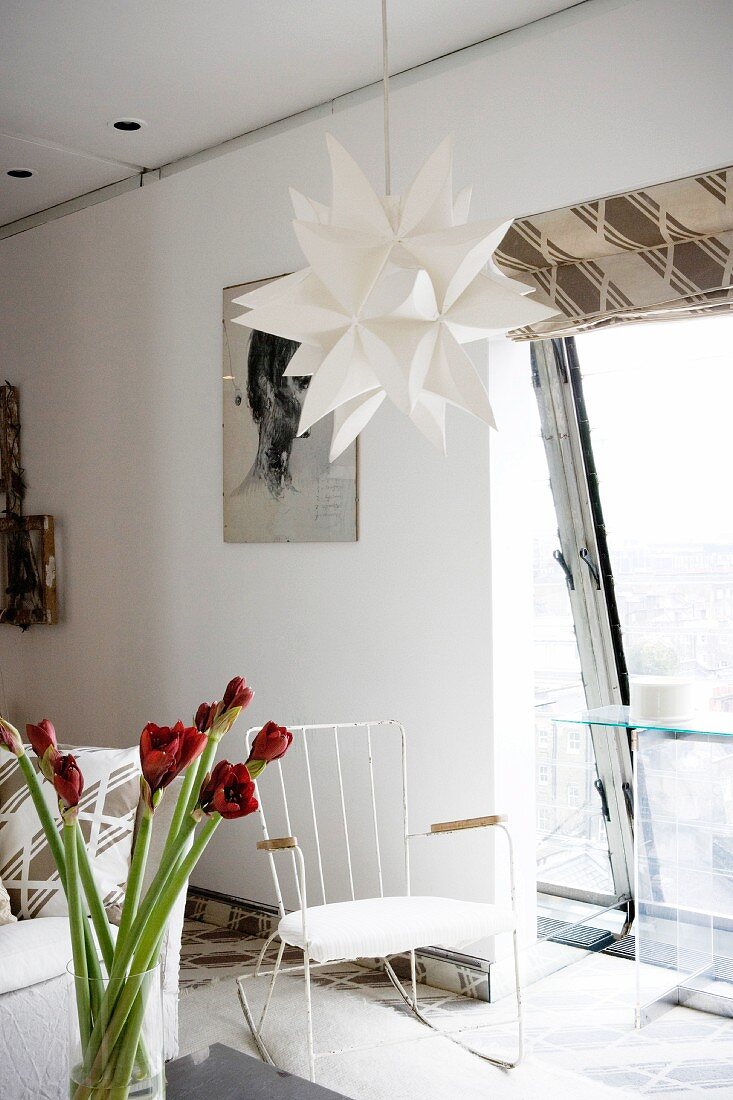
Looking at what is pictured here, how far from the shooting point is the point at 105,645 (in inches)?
168

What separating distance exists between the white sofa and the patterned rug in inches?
40.0

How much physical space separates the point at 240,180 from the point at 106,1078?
10.6 ft

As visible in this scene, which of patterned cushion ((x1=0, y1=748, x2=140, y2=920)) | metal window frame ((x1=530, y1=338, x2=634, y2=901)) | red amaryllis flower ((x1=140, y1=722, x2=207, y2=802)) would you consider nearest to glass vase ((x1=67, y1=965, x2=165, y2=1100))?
red amaryllis flower ((x1=140, y1=722, x2=207, y2=802))

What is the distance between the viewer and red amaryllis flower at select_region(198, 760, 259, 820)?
4.10ft

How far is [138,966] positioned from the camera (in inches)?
51.1

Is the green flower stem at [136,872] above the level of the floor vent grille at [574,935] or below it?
above

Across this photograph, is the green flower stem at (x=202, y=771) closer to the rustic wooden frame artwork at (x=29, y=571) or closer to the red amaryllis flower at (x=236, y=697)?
the red amaryllis flower at (x=236, y=697)

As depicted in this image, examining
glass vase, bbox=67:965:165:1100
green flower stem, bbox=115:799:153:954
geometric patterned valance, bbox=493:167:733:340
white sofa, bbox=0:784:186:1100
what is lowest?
white sofa, bbox=0:784:186:1100

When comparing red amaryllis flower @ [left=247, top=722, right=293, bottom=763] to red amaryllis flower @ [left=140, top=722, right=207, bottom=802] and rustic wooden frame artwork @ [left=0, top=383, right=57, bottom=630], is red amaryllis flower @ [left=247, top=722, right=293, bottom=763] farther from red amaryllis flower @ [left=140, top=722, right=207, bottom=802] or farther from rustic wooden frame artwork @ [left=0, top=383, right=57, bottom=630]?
rustic wooden frame artwork @ [left=0, top=383, right=57, bottom=630]

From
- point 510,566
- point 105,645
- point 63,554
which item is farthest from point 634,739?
point 63,554

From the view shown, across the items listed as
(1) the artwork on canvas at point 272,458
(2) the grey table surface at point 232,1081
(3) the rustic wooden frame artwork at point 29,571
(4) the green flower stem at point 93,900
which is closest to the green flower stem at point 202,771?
(4) the green flower stem at point 93,900

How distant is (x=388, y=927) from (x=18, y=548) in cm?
274

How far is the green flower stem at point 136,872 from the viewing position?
1.29 m

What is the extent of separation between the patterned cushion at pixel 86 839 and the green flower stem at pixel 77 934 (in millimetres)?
1149
